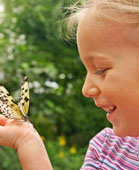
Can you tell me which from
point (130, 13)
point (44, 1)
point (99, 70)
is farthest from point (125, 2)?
point (44, 1)

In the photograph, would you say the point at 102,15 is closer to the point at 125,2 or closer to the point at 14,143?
the point at 125,2

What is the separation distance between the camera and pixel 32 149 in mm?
1331

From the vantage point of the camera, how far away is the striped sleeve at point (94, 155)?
1.51 metres

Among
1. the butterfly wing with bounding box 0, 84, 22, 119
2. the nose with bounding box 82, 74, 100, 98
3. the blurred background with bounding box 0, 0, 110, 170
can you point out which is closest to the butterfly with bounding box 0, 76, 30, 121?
the butterfly wing with bounding box 0, 84, 22, 119

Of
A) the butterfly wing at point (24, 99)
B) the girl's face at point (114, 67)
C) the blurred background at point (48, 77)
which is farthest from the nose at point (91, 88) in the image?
the blurred background at point (48, 77)

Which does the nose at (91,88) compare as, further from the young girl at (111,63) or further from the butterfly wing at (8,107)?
the butterfly wing at (8,107)

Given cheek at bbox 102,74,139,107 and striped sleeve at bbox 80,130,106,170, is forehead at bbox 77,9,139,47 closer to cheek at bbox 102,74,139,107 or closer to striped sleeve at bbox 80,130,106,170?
cheek at bbox 102,74,139,107

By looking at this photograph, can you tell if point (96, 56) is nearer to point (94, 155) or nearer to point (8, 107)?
point (8, 107)

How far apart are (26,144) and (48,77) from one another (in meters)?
1.52

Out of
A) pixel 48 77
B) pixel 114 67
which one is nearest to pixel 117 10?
pixel 114 67

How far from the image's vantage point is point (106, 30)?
1180 millimetres

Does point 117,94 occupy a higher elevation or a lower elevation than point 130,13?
lower

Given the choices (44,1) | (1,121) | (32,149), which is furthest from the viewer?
(44,1)

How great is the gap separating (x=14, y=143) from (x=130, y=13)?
613mm
